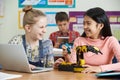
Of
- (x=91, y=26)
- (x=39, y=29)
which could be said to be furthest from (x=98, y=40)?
(x=39, y=29)

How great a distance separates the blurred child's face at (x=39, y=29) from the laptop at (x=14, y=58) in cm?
37

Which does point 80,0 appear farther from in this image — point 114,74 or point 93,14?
point 114,74

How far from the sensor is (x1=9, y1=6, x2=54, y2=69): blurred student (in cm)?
185

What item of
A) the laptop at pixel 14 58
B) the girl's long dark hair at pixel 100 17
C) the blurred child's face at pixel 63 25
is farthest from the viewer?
the blurred child's face at pixel 63 25

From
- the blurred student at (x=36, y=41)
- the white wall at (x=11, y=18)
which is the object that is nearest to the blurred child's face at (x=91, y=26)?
the blurred student at (x=36, y=41)

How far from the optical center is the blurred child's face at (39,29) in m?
1.87

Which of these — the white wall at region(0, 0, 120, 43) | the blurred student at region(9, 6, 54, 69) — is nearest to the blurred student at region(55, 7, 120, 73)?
the blurred student at region(9, 6, 54, 69)

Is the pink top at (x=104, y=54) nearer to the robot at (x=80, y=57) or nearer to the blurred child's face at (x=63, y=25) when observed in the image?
the robot at (x=80, y=57)

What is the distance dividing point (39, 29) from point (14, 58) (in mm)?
451

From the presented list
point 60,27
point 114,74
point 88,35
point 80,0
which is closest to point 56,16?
point 60,27

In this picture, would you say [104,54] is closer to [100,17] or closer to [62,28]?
[100,17]

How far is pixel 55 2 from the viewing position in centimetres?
354

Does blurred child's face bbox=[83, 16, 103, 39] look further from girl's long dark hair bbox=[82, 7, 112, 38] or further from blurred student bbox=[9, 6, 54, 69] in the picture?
blurred student bbox=[9, 6, 54, 69]

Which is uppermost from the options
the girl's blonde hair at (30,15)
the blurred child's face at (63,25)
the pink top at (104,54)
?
the girl's blonde hair at (30,15)
